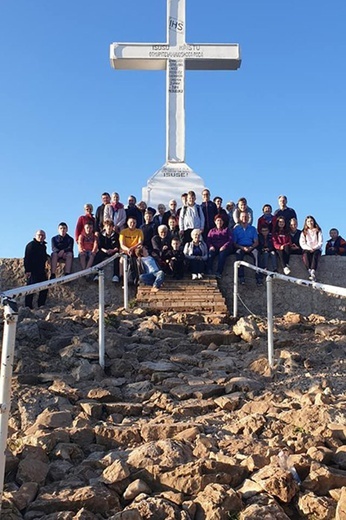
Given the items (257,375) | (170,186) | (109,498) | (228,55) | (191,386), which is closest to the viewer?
(109,498)

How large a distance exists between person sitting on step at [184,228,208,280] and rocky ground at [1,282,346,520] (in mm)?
2656

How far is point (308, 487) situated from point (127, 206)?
8922 mm

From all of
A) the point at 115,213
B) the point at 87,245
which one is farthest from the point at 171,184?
the point at 87,245

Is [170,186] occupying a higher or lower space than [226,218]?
higher

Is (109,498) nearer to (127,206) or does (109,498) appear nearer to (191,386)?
(191,386)

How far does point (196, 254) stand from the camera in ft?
33.0

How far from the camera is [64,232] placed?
10680 mm

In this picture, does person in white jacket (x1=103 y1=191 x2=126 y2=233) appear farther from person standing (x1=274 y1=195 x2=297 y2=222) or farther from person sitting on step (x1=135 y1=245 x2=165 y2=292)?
person standing (x1=274 y1=195 x2=297 y2=222)

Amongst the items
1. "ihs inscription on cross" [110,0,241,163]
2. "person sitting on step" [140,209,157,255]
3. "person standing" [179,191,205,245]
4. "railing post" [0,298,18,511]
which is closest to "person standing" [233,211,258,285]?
"person standing" [179,191,205,245]

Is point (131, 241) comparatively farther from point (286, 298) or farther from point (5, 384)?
point (5, 384)

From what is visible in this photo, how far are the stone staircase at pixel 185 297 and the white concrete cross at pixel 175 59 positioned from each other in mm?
5018

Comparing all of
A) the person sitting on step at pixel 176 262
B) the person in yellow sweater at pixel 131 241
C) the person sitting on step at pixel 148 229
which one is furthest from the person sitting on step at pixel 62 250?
the person sitting on step at pixel 176 262

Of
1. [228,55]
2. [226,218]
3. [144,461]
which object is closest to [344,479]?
[144,461]

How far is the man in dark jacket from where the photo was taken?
9.84 metres
